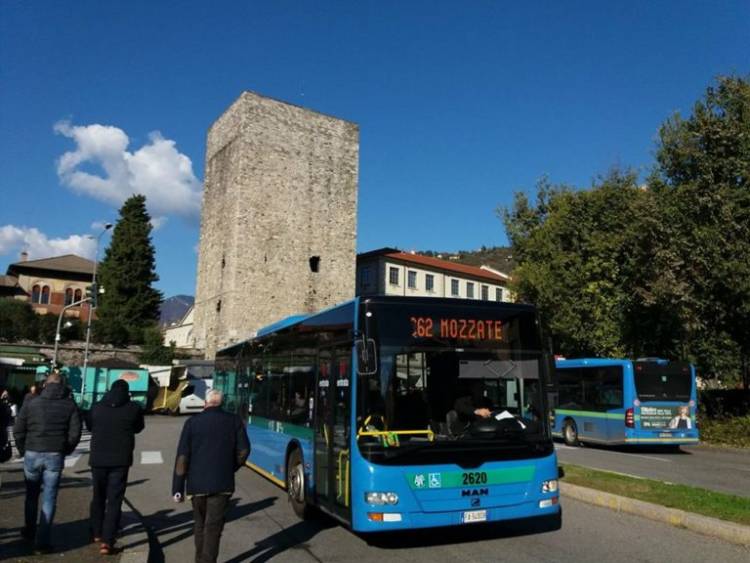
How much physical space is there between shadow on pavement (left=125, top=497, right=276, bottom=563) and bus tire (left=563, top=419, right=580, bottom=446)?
13477mm

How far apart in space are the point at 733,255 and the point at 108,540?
19.5 m

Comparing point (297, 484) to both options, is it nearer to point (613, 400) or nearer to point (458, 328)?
point (458, 328)

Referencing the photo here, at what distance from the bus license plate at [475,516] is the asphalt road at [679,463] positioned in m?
6.35

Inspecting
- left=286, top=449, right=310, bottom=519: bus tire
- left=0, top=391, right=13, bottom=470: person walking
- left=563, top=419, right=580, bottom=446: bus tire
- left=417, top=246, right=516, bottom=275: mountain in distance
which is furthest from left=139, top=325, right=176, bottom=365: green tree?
left=417, top=246, right=516, bottom=275: mountain in distance

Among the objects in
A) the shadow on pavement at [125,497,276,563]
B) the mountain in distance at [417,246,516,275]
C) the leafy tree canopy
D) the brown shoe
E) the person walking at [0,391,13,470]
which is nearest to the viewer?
the brown shoe

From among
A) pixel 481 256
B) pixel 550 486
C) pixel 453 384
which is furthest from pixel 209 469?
pixel 481 256

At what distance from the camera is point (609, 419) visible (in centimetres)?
1919

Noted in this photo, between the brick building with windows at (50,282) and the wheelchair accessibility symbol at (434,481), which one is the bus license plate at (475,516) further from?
the brick building with windows at (50,282)

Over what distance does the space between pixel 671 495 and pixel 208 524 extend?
22.0 feet

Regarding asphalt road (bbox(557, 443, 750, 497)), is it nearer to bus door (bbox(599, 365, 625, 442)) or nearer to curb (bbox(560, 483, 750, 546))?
bus door (bbox(599, 365, 625, 442))

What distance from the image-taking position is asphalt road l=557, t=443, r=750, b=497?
12562 mm

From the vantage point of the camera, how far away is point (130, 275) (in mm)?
56656

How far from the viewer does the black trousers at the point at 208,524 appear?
222 inches

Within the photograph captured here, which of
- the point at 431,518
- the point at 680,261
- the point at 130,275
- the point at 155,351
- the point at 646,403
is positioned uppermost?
the point at 130,275
